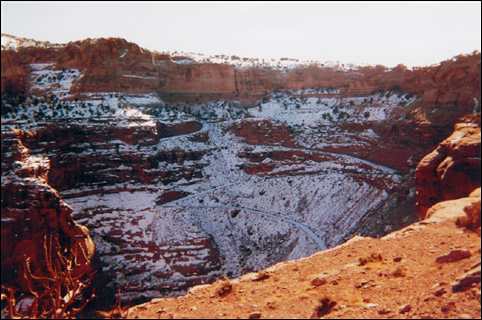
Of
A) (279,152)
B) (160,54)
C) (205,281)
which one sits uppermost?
(160,54)

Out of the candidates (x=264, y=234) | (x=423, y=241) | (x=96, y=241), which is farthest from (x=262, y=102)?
(x=423, y=241)

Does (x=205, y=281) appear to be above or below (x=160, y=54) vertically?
below

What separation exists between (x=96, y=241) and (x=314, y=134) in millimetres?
26115

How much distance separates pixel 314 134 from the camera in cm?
5203

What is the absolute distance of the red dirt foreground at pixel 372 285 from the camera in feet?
28.8

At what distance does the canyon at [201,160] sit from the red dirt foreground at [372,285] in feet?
19.4

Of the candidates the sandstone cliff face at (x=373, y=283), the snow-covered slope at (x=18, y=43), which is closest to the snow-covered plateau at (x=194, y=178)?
the snow-covered slope at (x=18, y=43)

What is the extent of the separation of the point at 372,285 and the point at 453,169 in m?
10.3

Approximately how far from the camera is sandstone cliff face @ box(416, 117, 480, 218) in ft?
59.6

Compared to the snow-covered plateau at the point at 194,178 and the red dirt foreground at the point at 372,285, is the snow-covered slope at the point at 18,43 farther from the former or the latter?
the red dirt foreground at the point at 372,285

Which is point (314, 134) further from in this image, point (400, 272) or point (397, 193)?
point (400, 272)

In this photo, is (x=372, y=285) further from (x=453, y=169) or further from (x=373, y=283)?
(x=453, y=169)

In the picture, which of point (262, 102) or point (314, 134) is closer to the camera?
point (314, 134)

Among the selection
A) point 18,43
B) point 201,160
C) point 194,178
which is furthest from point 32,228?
point 18,43
